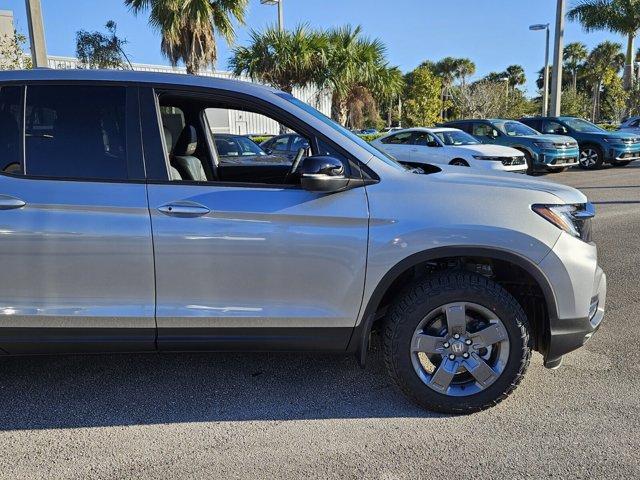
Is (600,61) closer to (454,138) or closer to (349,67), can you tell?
(349,67)

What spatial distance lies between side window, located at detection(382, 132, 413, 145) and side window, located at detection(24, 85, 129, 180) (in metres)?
11.0

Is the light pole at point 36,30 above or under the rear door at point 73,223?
above

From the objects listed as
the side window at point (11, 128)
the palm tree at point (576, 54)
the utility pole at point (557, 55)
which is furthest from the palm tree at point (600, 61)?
the side window at point (11, 128)

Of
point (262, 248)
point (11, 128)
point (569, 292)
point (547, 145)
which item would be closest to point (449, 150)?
point (547, 145)

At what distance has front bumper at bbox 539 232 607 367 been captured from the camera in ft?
9.34

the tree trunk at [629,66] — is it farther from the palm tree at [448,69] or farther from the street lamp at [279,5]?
the palm tree at [448,69]

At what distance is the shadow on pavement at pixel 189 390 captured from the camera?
304 cm

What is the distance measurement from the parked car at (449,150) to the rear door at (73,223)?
9271 mm

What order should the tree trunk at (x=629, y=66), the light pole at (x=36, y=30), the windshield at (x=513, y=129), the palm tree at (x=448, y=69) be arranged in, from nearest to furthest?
the light pole at (x=36, y=30)
the windshield at (x=513, y=129)
the tree trunk at (x=629, y=66)
the palm tree at (x=448, y=69)

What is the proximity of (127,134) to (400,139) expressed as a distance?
36.9 ft

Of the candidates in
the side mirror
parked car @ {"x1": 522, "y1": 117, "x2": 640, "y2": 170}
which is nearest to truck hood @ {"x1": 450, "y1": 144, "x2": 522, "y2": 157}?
parked car @ {"x1": 522, "y1": 117, "x2": 640, "y2": 170}

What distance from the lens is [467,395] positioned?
298 centimetres

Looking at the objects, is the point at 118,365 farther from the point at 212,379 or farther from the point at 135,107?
the point at 135,107

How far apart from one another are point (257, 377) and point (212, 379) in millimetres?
291
